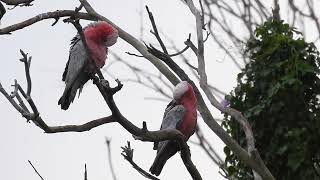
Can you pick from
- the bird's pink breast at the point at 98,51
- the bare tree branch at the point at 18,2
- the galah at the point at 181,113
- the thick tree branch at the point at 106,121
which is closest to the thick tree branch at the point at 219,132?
the galah at the point at 181,113

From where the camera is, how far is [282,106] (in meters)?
2.58

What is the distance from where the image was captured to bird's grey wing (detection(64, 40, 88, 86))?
6.72 feet

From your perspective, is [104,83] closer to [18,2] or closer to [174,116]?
[174,116]

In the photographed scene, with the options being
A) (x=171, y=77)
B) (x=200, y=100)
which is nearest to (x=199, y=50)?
(x=200, y=100)

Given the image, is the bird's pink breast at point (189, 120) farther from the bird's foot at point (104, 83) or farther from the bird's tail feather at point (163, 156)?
the bird's foot at point (104, 83)

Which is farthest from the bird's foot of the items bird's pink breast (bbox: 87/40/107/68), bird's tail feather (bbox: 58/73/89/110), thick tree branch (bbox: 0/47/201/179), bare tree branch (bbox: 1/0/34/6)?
bare tree branch (bbox: 1/0/34/6)

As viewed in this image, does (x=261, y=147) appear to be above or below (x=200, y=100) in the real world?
below

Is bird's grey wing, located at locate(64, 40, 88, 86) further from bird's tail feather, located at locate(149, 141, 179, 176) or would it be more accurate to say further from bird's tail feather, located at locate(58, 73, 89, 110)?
bird's tail feather, located at locate(149, 141, 179, 176)

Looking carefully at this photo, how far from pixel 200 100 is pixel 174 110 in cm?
23

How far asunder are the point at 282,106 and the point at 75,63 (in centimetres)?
103

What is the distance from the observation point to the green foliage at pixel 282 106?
8.21ft

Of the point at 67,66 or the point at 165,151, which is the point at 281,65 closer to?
the point at 165,151

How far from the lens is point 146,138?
5.37 ft

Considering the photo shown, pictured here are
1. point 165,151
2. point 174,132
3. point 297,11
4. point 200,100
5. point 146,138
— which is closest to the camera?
point 146,138
